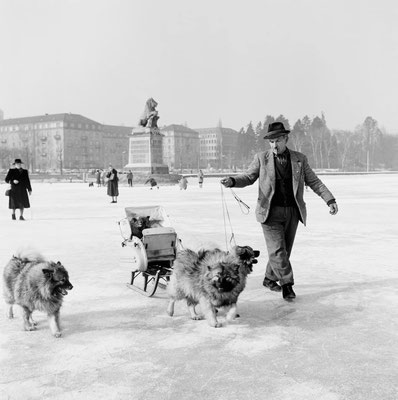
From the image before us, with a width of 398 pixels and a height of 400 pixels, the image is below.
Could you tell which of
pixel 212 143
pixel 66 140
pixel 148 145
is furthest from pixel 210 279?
pixel 212 143

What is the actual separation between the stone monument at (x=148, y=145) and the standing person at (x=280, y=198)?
3866 centimetres

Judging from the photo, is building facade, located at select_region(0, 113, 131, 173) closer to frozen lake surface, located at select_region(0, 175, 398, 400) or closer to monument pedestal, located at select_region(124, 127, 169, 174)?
monument pedestal, located at select_region(124, 127, 169, 174)

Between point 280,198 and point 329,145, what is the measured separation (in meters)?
105

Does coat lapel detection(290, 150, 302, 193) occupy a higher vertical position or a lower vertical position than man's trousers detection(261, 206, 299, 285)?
higher

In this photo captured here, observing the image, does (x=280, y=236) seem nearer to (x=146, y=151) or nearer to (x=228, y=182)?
(x=228, y=182)

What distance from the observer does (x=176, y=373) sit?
11.4ft

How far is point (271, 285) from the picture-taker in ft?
19.5

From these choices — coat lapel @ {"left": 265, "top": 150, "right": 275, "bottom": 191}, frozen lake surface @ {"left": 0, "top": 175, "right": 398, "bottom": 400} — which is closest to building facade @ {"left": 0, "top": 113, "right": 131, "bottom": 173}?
frozen lake surface @ {"left": 0, "top": 175, "right": 398, "bottom": 400}

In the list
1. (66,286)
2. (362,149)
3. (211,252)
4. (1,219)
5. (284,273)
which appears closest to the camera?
(66,286)

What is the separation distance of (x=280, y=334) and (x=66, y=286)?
189 centimetres

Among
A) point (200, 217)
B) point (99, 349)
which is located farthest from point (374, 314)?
point (200, 217)

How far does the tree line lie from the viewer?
104688 mm

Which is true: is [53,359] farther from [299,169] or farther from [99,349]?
[299,169]

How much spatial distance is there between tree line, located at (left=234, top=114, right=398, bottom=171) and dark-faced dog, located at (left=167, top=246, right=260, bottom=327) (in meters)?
→ 96.9
